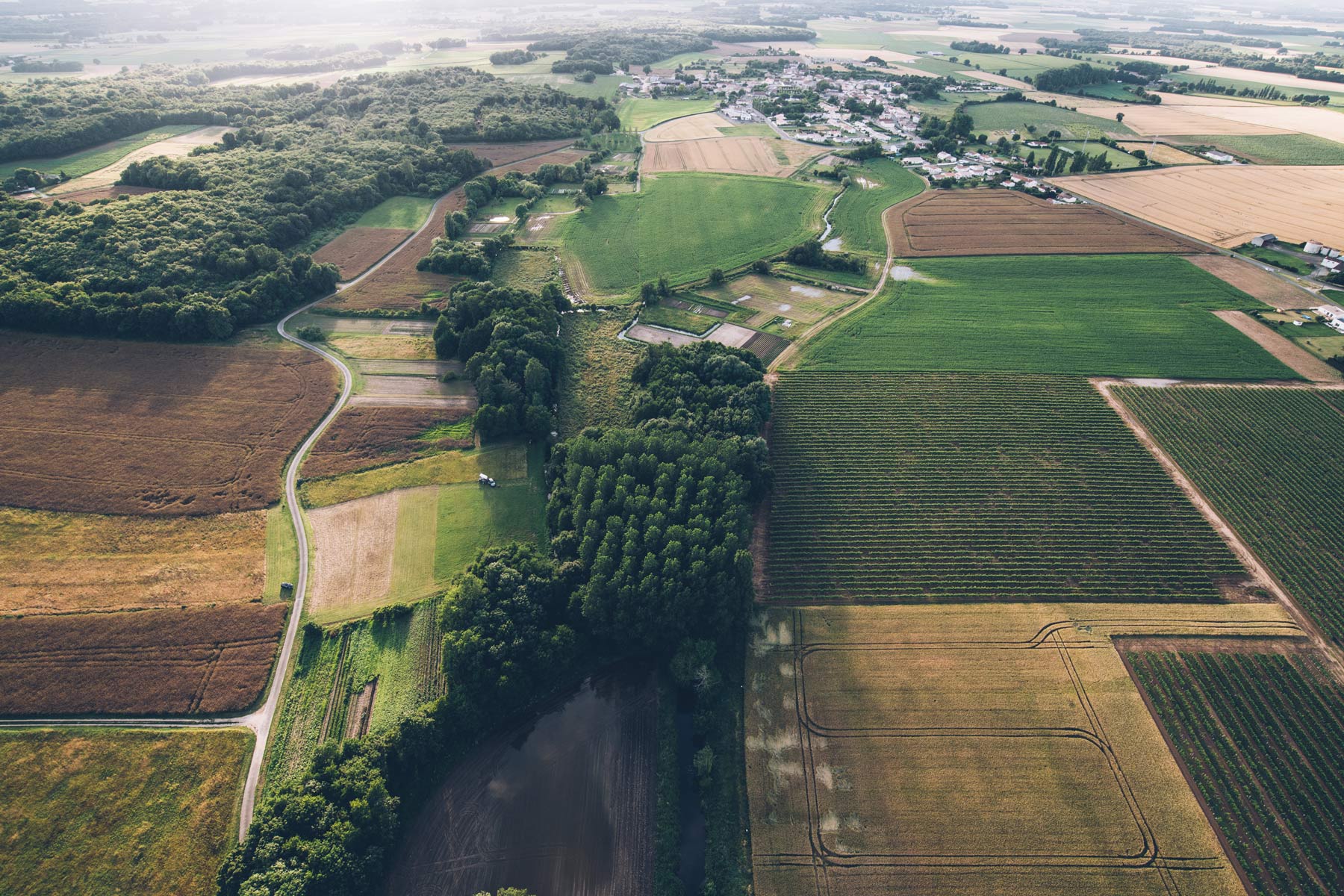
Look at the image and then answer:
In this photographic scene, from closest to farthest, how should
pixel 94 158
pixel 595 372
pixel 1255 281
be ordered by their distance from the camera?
1. pixel 595 372
2. pixel 1255 281
3. pixel 94 158

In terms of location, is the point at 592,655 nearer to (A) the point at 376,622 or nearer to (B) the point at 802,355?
(A) the point at 376,622

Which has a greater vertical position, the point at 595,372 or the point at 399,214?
the point at 399,214

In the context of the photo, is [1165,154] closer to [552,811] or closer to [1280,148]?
[1280,148]

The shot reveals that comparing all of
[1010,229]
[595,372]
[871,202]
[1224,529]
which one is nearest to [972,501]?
[1224,529]

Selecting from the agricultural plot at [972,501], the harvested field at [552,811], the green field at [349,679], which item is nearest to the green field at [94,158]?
the green field at [349,679]

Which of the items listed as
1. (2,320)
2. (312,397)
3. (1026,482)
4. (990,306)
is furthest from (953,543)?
(2,320)

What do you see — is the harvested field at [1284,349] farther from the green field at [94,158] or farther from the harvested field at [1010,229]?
the green field at [94,158]
